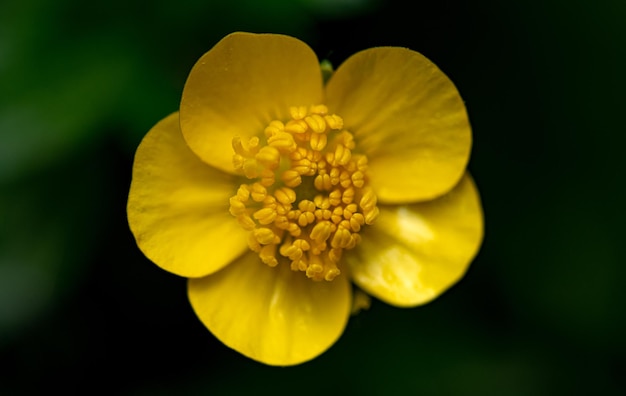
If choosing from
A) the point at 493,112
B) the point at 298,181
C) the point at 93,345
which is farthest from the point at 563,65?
the point at 93,345

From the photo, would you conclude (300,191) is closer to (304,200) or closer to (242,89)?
(304,200)

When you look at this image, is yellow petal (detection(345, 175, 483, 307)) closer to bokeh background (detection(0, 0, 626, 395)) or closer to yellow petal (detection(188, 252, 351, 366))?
yellow petal (detection(188, 252, 351, 366))

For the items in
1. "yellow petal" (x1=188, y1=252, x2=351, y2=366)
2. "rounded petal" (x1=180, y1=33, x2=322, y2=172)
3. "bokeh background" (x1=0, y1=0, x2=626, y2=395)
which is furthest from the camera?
"bokeh background" (x1=0, y1=0, x2=626, y2=395)

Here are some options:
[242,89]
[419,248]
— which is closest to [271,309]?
[419,248]

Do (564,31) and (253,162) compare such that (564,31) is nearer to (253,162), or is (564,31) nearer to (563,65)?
(563,65)

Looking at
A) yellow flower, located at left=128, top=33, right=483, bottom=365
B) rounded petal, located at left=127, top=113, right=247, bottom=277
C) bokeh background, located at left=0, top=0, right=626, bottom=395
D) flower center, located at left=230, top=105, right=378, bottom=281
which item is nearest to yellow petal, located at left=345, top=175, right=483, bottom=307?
yellow flower, located at left=128, top=33, right=483, bottom=365

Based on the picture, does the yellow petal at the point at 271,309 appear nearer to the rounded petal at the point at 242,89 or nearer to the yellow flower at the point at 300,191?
the yellow flower at the point at 300,191

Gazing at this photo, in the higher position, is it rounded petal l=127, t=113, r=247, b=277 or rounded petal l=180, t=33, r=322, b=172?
rounded petal l=180, t=33, r=322, b=172
